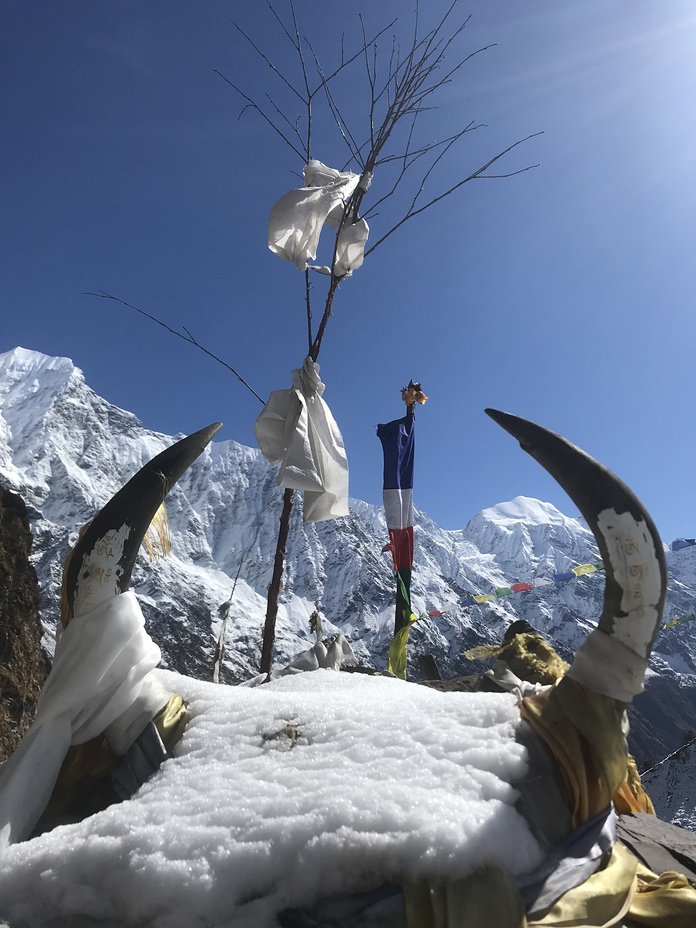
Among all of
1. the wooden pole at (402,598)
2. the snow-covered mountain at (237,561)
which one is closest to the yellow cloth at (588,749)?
the wooden pole at (402,598)

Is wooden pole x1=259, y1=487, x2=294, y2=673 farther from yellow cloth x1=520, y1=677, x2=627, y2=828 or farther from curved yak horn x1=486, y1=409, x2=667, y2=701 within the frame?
yellow cloth x1=520, y1=677, x2=627, y2=828

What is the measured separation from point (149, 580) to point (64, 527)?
78.5 ft

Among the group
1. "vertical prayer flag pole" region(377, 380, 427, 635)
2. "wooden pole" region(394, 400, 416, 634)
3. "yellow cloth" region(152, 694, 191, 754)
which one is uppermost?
"vertical prayer flag pole" region(377, 380, 427, 635)

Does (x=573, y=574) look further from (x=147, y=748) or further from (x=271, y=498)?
(x=271, y=498)

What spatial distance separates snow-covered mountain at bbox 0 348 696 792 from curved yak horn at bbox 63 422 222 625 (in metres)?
123

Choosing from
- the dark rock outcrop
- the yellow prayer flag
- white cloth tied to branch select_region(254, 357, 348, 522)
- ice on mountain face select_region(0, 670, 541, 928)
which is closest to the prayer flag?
the yellow prayer flag

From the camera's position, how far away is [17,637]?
5.31m

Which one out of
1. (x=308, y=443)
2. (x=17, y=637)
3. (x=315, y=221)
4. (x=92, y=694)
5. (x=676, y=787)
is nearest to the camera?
(x=92, y=694)

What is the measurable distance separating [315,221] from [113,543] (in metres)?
2.84

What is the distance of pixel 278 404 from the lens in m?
3.69

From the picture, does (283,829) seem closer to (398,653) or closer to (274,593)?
(274,593)

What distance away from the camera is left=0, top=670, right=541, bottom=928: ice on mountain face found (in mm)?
1352

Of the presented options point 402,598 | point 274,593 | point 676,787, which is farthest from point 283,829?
point 402,598

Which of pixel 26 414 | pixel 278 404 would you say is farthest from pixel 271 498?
pixel 278 404
